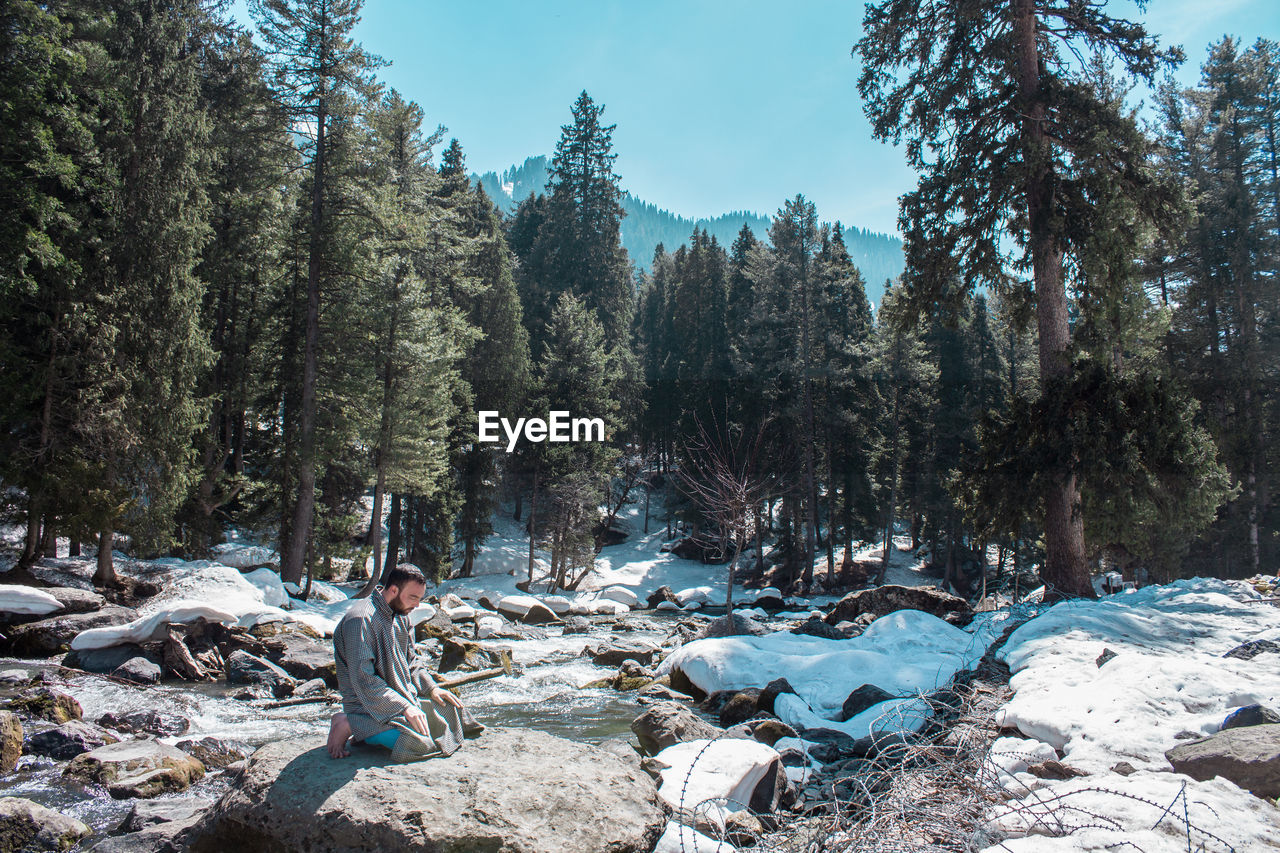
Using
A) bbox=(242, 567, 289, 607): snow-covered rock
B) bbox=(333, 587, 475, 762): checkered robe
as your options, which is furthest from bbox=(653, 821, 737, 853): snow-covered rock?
bbox=(242, 567, 289, 607): snow-covered rock

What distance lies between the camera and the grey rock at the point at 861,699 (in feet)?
28.5

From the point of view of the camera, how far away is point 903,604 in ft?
50.7

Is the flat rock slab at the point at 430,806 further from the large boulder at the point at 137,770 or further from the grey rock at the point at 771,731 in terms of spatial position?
the grey rock at the point at 771,731

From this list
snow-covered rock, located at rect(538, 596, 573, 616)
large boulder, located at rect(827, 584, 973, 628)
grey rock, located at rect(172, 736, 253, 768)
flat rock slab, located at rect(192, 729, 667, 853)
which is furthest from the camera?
snow-covered rock, located at rect(538, 596, 573, 616)

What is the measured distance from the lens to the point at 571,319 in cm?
3309

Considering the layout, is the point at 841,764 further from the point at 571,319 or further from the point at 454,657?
the point at 571,319

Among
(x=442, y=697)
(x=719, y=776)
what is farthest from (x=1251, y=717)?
(x=442, y=697)

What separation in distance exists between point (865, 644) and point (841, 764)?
154 inches

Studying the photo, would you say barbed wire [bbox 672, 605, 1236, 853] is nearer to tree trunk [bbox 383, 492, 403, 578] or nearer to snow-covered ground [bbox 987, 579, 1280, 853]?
snow-covered ground [bbox 987, 579, 1280, 853]

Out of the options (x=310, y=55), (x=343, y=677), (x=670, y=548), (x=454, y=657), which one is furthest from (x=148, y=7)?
(x=670, y=548)

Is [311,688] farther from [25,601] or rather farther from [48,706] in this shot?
[25,601]

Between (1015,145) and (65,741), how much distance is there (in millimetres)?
16544

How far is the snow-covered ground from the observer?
3.59 meters

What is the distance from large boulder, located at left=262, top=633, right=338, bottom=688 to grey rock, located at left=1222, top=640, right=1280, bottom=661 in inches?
458
